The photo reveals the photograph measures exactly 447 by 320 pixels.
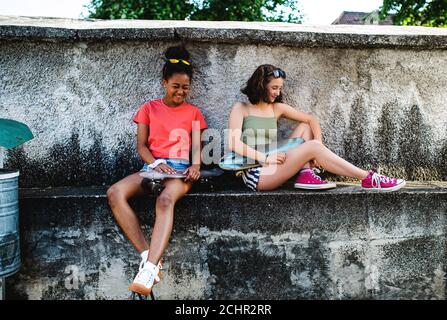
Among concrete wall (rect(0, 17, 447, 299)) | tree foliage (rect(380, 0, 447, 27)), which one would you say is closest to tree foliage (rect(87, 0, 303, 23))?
tree foliage (rect(380, 0, 447, 27))

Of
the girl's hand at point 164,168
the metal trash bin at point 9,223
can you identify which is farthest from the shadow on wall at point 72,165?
the metal trash bin at point 9,223

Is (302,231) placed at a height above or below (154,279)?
above

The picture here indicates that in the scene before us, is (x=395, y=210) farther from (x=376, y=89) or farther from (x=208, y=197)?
(x=208, y=197)

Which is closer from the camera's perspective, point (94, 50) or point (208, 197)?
point (208, 197)

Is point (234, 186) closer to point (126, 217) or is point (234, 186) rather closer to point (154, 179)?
point (154, 179)

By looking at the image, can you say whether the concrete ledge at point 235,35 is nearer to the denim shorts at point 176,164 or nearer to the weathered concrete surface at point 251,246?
the denim shorts at point 176,164

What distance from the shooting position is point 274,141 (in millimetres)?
3473

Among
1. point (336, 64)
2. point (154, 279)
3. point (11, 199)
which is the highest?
point (336, 64)

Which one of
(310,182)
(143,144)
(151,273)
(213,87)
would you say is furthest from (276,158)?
(151,273)

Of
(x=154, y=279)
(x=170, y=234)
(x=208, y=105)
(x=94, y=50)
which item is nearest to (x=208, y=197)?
(x=170, y=234)

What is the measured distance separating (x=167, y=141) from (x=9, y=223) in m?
1.20

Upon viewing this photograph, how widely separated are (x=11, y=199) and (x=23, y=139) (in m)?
0.38

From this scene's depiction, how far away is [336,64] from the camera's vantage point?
364cm

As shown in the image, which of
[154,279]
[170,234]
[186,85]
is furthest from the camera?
[186,85]
